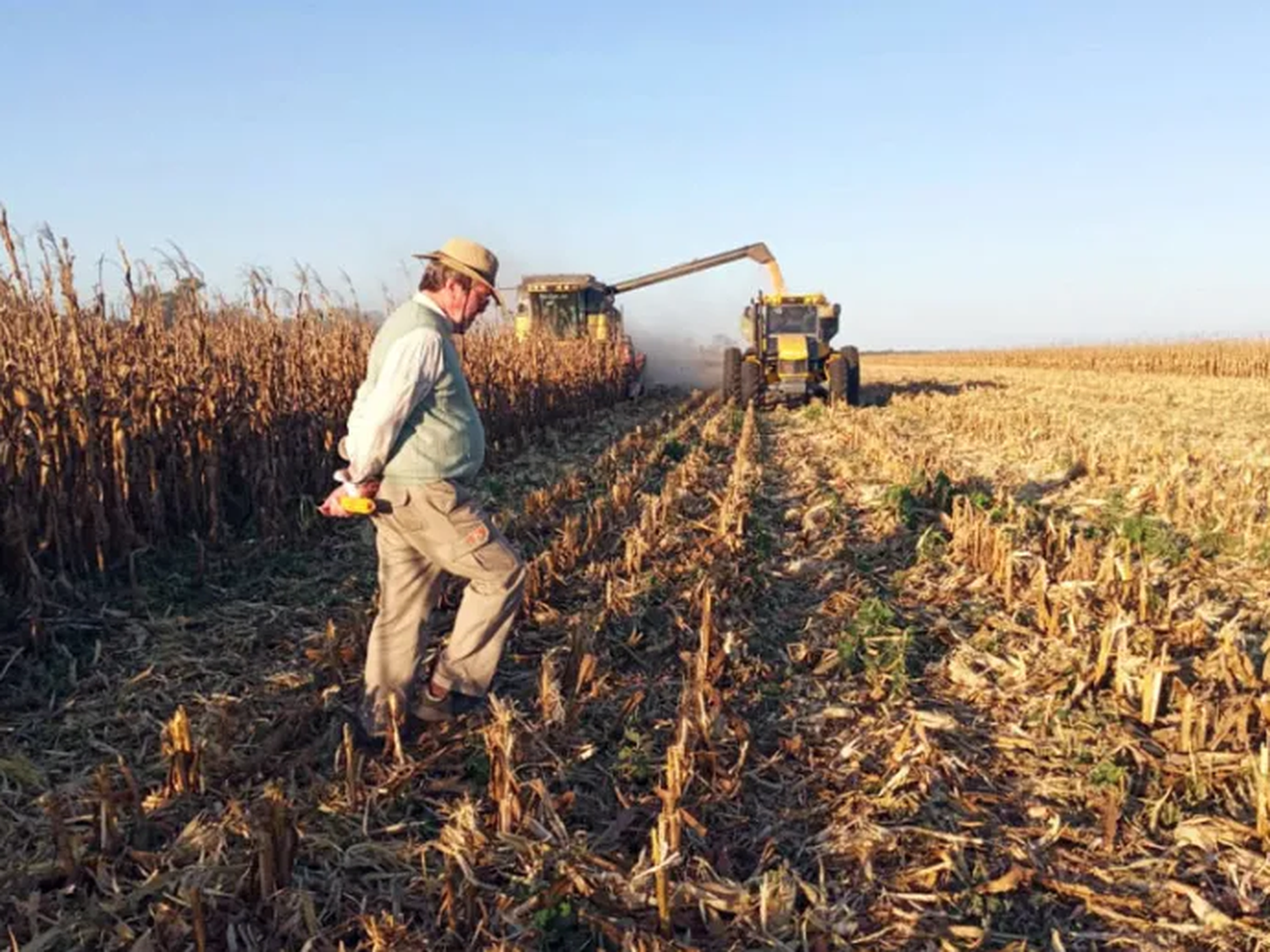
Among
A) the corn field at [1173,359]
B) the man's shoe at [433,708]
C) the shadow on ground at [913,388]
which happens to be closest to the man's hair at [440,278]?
the man's shoe at [433,708]

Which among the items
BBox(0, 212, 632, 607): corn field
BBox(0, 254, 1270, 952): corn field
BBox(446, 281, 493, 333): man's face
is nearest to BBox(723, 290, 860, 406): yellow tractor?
BBox(0, 212, 632, 607): corn field

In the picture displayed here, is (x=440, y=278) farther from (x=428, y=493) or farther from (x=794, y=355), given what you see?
(x=794, y=355)

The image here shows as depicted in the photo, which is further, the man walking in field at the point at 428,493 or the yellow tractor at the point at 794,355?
the yellow tractor at the point at 794,355

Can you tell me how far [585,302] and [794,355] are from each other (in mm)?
6148

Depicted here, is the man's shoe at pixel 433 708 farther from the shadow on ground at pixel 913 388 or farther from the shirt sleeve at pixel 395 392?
the shadow on ground at pixel 913 388

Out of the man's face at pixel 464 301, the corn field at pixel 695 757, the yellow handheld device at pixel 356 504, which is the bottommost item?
the corn field at pixel 695 757

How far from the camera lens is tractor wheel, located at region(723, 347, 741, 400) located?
65.9 feet

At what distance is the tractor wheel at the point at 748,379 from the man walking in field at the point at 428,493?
1522cm

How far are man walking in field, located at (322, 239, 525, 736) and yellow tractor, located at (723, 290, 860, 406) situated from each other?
15305mm

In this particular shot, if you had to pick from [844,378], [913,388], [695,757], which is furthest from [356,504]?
[913,388]

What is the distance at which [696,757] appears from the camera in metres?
3.71

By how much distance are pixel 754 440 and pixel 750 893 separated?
11.4 m

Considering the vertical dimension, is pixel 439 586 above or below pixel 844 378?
below

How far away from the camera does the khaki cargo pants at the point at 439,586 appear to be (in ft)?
12.4
